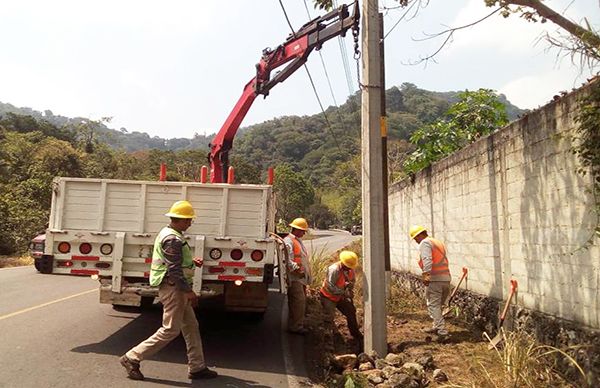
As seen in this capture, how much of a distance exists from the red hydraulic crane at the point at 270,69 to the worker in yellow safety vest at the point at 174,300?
256 inches

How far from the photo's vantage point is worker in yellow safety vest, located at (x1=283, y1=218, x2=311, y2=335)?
302 inches

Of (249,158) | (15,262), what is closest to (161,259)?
(15,262)

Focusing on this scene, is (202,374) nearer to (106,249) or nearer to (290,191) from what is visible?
(106,249)

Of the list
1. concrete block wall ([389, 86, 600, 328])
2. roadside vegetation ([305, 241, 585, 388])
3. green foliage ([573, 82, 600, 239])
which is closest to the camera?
green foliage ([573, 82, 600, 239])

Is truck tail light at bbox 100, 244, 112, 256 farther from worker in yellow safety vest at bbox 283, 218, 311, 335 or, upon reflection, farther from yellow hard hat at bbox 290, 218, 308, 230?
yellow hard hat at bbox 290, 218, 308, 230

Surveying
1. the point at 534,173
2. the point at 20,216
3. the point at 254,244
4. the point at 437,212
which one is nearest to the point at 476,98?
the point at 437,212

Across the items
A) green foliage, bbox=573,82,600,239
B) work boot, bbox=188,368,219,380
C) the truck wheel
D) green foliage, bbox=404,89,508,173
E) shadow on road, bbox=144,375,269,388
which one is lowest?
shadow on road, bbox=144,375,269,388

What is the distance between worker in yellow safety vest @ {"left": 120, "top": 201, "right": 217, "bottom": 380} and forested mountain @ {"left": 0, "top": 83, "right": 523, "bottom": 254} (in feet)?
29.1

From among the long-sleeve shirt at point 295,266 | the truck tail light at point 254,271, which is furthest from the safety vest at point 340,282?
the truck tail light at point 254,271

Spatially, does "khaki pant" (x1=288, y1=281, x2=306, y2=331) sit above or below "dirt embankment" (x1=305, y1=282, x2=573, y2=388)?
above

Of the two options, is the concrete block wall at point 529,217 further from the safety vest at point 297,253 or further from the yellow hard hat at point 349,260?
the safety vest at point 297,253

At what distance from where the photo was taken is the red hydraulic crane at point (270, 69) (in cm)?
1098

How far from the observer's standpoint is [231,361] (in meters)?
6.25

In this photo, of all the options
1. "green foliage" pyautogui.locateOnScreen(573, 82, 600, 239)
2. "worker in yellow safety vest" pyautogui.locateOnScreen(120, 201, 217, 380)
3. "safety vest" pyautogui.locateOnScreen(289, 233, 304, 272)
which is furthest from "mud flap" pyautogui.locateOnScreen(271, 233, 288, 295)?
"green foliage" pyautogui.locateOnScreen(573, 82, 600, 239)
